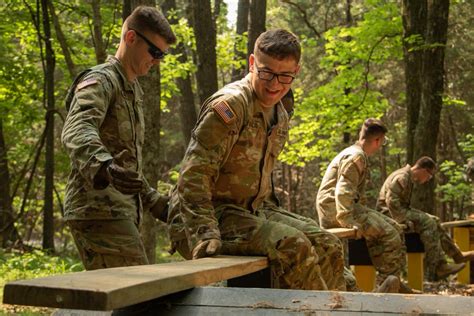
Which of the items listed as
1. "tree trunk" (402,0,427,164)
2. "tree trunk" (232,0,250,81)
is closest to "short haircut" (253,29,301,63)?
"tree trunk" (402,0,427,164)

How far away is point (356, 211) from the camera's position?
870 centimetres

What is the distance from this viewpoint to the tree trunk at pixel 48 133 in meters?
13.4

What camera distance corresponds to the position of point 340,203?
8.32 m

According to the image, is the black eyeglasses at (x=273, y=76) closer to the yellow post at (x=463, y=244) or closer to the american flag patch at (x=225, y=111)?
the american flag patch at (x=225, y=111)

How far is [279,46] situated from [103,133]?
1.19 m

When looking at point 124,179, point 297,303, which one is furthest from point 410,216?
point 297,303

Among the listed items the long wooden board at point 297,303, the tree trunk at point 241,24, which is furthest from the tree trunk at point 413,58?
the long wooden board at point 297,303

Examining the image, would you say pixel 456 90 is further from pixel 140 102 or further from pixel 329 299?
pixel 329 299

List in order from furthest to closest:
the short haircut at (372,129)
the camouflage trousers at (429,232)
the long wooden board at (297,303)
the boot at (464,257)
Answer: the boot at (464,257)
the camouflage trousers at (429,232)
the short haircut at (372,129)
the long wooden board at (297,303)

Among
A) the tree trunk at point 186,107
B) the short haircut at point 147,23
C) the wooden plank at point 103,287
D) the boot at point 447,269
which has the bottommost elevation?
the boot at point 447,269

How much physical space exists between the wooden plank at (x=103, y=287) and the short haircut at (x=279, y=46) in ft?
5.77

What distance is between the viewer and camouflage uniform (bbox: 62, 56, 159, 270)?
12.9ft

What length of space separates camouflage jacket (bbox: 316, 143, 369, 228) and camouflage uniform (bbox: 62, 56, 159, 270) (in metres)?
4.34

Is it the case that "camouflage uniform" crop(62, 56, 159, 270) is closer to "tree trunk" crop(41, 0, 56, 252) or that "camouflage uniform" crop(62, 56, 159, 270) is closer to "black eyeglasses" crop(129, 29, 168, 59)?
"black eyeglasses" crop(129, 29, 168, 59)
